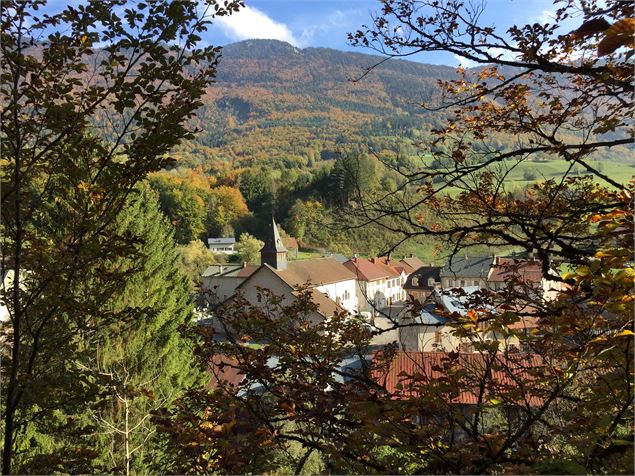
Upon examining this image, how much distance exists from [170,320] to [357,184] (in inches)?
377

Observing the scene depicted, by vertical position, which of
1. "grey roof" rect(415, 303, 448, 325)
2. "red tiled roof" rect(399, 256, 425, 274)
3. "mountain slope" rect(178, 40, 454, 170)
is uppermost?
"mountain slope" rect(178, 40, 454, 170)

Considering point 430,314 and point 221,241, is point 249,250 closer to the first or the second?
point 221,241

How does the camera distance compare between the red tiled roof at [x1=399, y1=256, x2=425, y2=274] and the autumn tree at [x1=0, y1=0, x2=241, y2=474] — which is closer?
the autumn tree at [x1=0, y1=0, x2=241, y2=474]

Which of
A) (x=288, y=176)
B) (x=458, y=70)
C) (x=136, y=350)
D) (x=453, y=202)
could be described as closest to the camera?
(x=453, y=202)

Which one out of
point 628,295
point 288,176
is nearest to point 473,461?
point 628,295

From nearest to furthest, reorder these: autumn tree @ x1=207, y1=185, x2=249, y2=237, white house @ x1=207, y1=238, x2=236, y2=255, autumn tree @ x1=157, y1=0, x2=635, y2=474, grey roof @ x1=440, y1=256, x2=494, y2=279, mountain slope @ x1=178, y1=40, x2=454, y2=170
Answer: autumn tree @ x1=157, y1=0, x2=635, y2=474, grey roof @ x1=440, y1=256, x2=494, y2=279, mountain slope @ x1=178, y1=40, x2=454, y2=170, white house @ x1=207, y1=238, x2=236, y2=255, autumn tree @ x1=207, y1=185, x2=249, y2=237

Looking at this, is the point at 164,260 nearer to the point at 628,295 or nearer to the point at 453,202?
the point at 453,202

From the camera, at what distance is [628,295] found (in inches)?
66.7

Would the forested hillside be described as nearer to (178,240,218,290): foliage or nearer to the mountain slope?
the mountain slope

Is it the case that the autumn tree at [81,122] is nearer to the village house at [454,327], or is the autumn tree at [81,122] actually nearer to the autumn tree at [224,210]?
the village house at [454,327]

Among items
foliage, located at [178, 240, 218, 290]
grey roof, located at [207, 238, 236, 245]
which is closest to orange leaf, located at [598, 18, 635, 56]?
foliage, located at [178, 240, 218, 290]

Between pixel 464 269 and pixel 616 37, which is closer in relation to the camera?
pixel 616 37

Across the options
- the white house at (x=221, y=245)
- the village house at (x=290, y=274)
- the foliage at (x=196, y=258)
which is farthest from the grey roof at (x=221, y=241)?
the village house at (x=290, y=274)

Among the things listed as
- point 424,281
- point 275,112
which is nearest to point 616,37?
point 424,281
